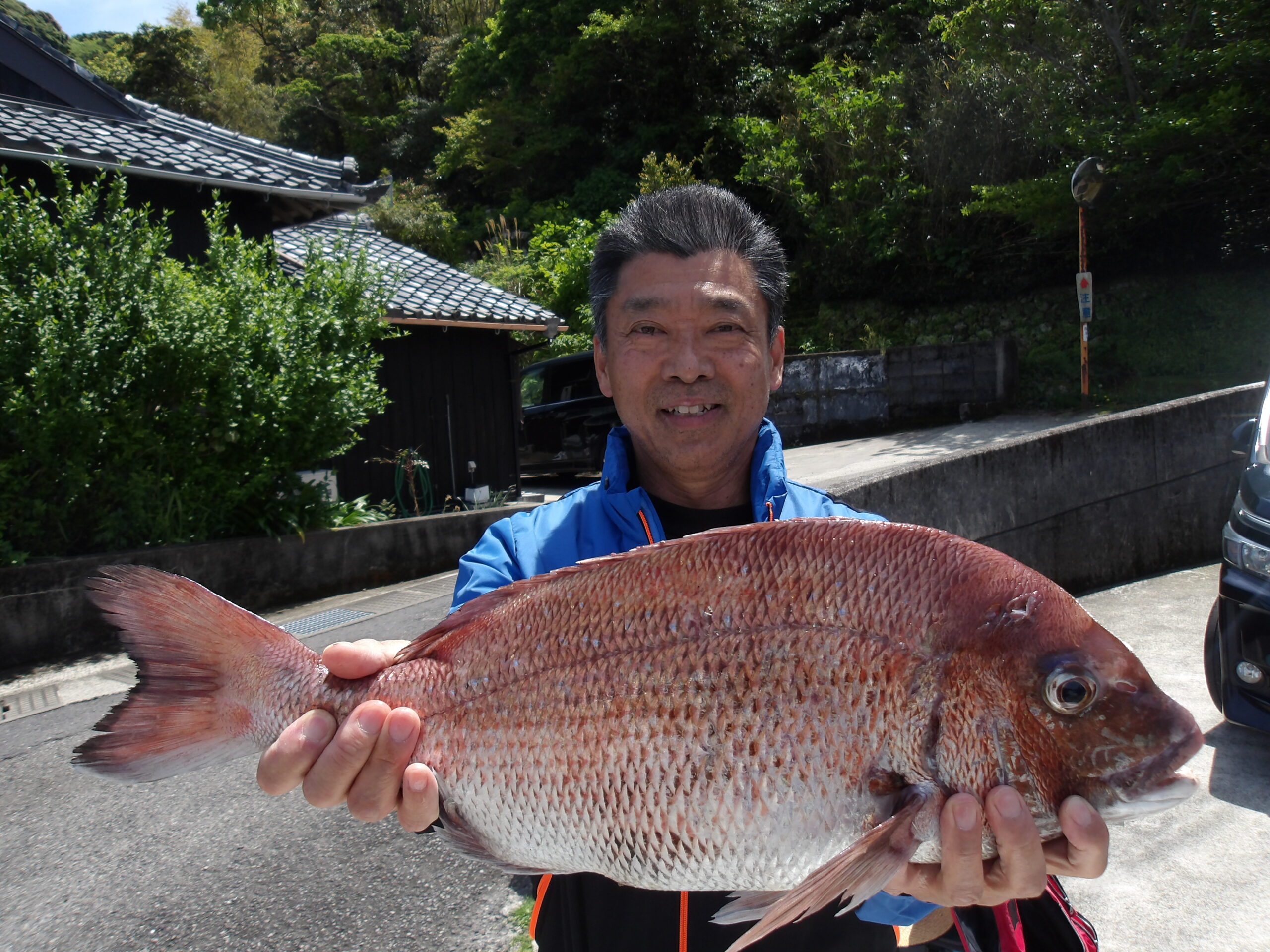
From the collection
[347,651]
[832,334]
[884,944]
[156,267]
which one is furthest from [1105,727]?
[832,334]

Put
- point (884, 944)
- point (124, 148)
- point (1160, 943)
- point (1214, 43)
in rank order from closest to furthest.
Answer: point (884, 944) < point (1160, 943) < point (124, 148) < point (1214, 43)

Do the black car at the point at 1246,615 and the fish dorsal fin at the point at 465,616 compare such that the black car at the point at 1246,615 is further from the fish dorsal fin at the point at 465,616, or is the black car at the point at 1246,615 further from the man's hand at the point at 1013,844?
the fish dorsal fin at the point at 465,616

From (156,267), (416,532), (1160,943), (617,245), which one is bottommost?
(1160,943)

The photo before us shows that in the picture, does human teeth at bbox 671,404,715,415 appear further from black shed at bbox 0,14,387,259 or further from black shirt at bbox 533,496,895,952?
black shed at bbox 0,14,387,259

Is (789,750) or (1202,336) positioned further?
(1202,336)

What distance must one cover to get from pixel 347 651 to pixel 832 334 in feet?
70.2

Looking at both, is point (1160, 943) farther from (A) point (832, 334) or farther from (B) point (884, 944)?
(A) point (832, 334)

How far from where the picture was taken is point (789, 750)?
1.44 meters

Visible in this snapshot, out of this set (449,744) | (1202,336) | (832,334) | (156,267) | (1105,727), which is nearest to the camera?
(1105,727)

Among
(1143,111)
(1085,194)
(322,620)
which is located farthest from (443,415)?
(1143,111)

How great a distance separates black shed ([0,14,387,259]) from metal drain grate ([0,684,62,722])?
5.02 metres

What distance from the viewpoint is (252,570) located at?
820cm

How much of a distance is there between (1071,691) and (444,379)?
1295 cm

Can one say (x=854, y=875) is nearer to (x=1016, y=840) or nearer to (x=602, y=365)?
(x=1016, y=840)
